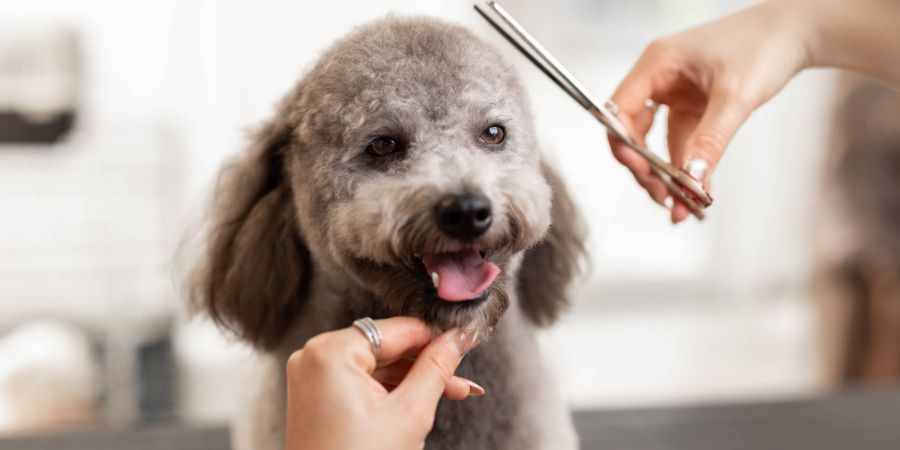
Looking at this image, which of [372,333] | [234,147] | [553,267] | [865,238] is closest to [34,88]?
[234,147]

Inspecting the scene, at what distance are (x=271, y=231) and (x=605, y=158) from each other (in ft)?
5.73

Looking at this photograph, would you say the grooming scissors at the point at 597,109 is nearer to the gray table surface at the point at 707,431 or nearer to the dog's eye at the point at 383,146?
the dog's eye at the point at 383,146

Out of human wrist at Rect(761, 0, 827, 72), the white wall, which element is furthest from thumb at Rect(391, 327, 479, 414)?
the white wall

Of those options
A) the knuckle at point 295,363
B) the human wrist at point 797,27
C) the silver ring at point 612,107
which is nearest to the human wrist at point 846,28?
the human wrist at point 797,27

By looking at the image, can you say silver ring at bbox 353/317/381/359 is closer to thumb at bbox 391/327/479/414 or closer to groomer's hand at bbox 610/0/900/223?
thumb at bbox 391/327/479/414

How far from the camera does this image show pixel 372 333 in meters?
0.65

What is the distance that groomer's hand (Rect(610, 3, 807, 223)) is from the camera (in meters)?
0.86

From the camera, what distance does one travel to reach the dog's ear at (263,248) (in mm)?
891

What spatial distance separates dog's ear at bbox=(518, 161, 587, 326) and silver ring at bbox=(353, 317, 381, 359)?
0.30m

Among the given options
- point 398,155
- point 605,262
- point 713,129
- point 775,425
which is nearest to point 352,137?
point 398,155

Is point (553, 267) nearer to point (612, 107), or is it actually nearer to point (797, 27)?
point (612, 107)

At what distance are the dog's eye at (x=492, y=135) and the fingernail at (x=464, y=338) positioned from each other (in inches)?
6.9

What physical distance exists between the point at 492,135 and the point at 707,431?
94 cm

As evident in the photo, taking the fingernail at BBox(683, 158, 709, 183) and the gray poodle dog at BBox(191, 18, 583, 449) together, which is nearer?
the gray poodle dog at BBox(191, 18, 583, 449)
